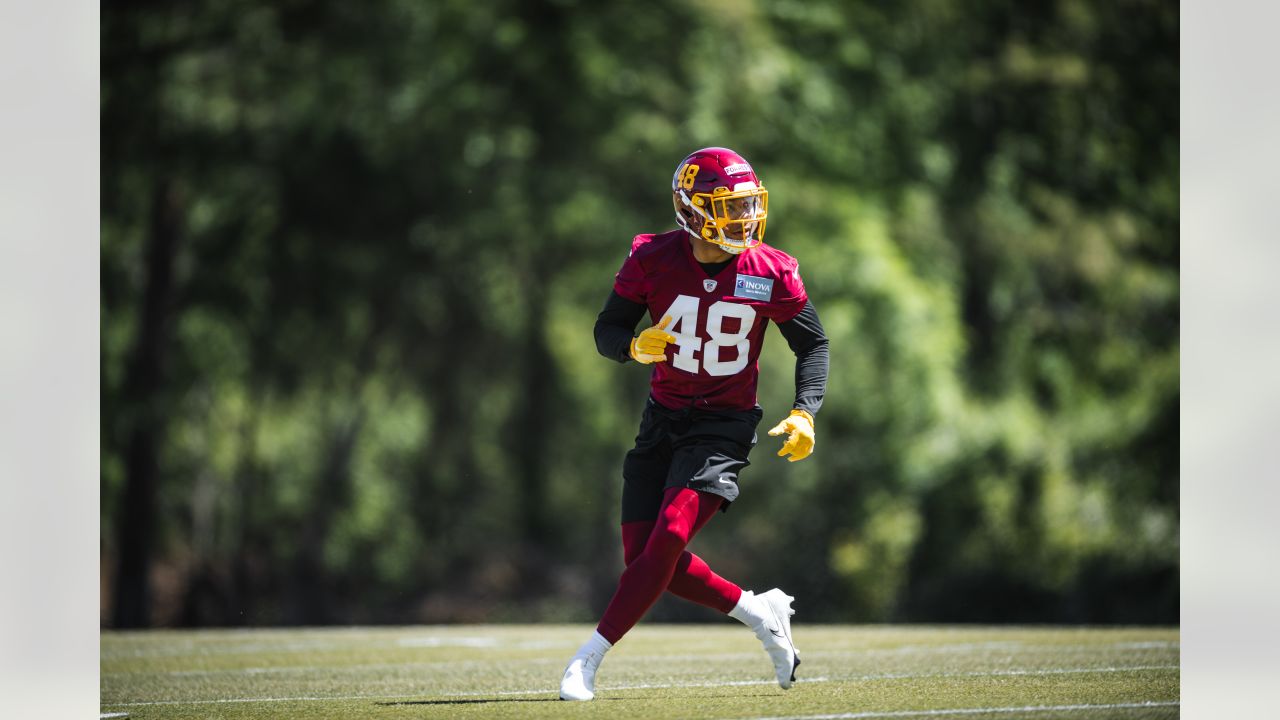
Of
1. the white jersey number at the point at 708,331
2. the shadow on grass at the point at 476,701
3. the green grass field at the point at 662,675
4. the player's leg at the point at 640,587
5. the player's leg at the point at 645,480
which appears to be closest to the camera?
the green grass field at the point at 662,675

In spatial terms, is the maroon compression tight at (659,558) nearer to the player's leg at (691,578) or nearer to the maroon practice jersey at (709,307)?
the player's leg at (691,578)

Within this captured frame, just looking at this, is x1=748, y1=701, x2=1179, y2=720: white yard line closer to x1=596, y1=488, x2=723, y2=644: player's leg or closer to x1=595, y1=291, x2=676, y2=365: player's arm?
x1=596, y1=488, x2=723, y2=644: player's leg

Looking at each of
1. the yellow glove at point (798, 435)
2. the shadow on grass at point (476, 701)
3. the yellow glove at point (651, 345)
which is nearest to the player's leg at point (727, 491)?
the yellow glove at point (798, 435)

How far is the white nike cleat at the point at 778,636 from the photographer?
5.59m

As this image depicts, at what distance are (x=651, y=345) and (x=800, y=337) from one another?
25.3 inches

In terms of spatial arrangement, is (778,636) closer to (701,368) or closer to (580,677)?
(580,677)

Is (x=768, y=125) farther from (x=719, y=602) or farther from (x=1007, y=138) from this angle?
(x=719, y=602)

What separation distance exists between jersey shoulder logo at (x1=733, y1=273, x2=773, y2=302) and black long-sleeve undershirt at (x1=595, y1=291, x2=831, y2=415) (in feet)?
0.55

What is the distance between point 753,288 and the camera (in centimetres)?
553

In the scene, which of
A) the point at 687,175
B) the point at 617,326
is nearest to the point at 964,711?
the point at 617,326

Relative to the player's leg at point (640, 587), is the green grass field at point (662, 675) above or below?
below

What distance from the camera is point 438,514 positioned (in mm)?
18734

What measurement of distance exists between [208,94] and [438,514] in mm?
5597

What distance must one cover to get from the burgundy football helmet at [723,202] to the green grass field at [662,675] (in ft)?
Result: 5.30
